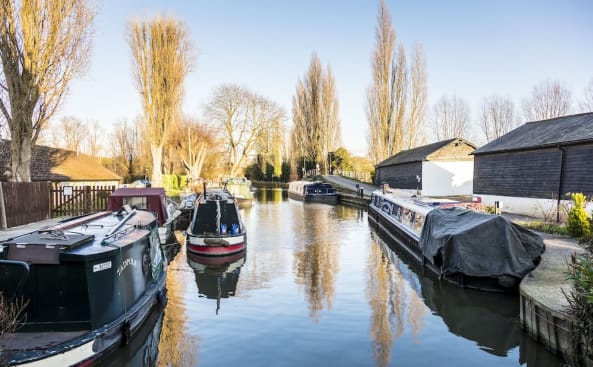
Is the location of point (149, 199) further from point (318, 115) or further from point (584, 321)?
point (318, 115)

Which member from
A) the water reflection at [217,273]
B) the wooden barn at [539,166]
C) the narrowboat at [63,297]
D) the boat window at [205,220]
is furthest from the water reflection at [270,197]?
the narrowboat at [63,297]

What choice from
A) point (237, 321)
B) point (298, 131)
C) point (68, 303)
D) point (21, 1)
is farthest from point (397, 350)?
point (298, 131)

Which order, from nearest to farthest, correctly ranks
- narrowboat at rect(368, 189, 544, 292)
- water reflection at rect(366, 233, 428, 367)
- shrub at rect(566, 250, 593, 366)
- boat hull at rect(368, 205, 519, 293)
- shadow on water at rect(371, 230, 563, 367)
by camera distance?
shrub at rect(566, 250, 593, 366)
shadow on water at rect(371, 230, 563, 367)
water reflection at rect(366, 233, 428, 367)
narrowboat at rect(368, 189, 544, 292)
boat hull at rect(368, 205, 519, 293)

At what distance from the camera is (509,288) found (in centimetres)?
805

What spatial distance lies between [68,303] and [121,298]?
0.84m

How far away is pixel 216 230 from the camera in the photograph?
12.2 metres

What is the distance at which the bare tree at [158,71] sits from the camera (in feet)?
82.5

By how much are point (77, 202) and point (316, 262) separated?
36.8 feet

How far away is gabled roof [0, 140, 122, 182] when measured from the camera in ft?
65.0

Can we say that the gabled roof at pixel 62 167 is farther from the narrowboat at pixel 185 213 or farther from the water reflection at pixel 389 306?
the water reflection at pixel 389 306

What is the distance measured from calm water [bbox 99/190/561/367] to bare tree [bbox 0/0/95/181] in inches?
263

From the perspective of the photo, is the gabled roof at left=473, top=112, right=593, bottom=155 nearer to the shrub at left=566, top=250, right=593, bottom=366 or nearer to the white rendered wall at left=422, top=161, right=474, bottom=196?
the white rendered wall at left=422, top=161, right=474, bottom=196

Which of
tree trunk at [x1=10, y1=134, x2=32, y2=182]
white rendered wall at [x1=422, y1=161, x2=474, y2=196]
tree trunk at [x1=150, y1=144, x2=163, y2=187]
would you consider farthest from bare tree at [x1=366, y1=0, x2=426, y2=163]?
tree trunk at [x1=10, y1=134, x2=32, y2=182]

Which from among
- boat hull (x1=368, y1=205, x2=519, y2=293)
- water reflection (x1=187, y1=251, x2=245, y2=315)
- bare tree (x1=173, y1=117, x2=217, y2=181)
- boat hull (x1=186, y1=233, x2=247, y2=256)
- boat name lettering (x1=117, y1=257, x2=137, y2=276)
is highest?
bare tree (x1=173, y1=117, x2=217, y2=181)
